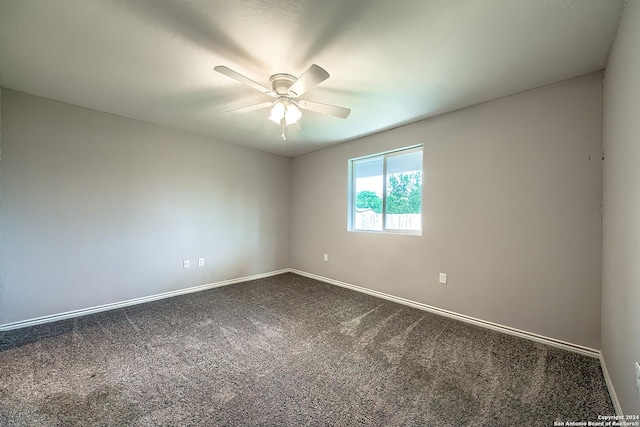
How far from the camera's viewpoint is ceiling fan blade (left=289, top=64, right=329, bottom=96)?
1528 mm

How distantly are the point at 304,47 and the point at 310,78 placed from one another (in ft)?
0.77

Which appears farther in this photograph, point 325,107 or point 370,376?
point 325,107

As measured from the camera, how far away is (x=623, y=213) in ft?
4.52

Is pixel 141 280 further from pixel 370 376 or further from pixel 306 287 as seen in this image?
pixel 370 376

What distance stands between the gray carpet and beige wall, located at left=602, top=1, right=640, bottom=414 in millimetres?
322

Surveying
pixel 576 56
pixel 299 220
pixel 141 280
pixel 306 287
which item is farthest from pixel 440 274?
pixel 141 280

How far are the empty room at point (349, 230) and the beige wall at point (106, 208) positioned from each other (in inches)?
0.9

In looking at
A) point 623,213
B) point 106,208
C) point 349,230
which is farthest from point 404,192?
point 106,208

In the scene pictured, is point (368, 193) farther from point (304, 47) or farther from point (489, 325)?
point (304, 47)

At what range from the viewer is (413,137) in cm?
301

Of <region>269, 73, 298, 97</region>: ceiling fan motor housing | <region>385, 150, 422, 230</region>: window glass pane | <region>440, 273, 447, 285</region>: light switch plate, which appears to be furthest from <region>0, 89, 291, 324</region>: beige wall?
<region>440, 273, 447, 285</region>: light switch plate

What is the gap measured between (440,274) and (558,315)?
38.4 inches

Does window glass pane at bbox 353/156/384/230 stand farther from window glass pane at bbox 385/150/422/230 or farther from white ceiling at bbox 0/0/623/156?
white ceiling at bbox 0/0/623/156

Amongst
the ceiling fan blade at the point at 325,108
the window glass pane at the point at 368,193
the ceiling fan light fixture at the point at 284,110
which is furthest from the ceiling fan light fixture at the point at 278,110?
the window glass pane at the point at 368,193
